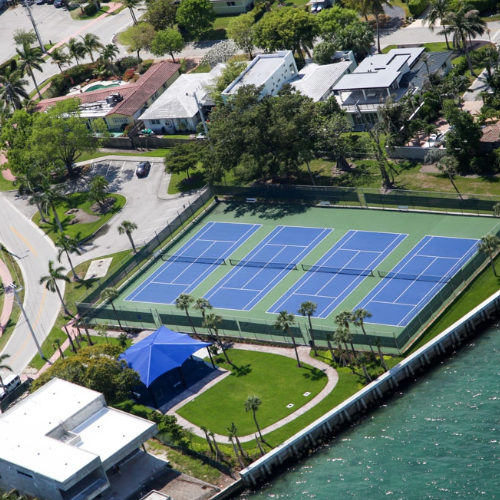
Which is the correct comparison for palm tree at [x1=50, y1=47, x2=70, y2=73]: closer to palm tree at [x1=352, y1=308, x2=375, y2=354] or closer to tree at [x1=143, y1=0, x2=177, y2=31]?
tree at [x1=143, y1=0, x2=177, y2=31]

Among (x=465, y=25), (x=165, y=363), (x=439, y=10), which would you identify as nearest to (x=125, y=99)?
(x=439, y=10)

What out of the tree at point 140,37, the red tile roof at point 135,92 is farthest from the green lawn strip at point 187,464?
the tree at point 140,37

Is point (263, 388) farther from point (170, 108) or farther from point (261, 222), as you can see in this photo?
point (170, 108)

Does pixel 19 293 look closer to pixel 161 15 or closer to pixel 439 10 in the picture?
pixel 439 10

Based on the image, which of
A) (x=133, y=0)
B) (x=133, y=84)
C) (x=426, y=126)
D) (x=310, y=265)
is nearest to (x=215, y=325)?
(x=310, y=265)

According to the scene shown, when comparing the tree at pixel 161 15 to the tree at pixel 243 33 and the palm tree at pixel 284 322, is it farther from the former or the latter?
the palm tree at pixel 284 322

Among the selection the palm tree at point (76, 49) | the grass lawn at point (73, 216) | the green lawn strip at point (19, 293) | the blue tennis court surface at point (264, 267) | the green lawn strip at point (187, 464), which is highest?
the palm tree at point (76, 49)

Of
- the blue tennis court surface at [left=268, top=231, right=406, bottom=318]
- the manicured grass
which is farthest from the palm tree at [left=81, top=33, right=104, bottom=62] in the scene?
the manicured grass
